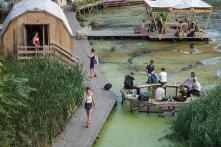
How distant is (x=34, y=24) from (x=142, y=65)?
6742mm

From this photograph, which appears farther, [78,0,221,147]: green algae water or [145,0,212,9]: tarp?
[145,0,212,9]: tarp

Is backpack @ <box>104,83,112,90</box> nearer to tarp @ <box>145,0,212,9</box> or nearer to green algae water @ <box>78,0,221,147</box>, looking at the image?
green algae water @ <box>78,0,221,147</box>

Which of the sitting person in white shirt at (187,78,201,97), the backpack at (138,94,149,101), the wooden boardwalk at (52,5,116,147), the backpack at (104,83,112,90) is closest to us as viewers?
the wooden boardwalk at (52,5,116,147)

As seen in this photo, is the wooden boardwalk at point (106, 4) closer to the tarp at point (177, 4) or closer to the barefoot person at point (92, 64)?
the tarp at point (177, 4)

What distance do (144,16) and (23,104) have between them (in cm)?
2699

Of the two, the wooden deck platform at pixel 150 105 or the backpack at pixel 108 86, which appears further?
the backpack at pixel 108 86

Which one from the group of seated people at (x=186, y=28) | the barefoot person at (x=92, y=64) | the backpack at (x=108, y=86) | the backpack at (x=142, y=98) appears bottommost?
the backpack at (x=142, y=98)

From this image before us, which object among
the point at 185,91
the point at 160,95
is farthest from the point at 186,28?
the point at 160,95

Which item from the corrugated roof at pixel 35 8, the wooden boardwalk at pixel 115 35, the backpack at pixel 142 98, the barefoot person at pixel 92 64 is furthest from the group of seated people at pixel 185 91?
the wooden boardwalk at pixel 115 35

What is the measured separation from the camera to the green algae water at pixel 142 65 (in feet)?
64.6

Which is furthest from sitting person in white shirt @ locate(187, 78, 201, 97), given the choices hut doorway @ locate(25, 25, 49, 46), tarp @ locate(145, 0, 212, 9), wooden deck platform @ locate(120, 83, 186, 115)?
tarp @ locate(145, 0, 212, 9)

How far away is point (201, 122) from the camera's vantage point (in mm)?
17562

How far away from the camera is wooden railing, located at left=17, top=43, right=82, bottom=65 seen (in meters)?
24.3

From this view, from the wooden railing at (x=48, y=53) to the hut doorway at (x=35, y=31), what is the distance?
0.98 m
